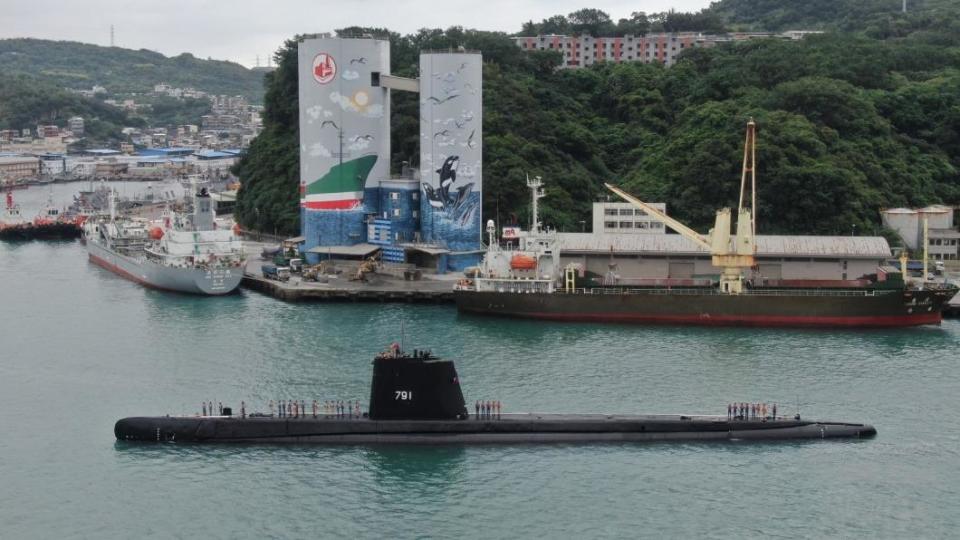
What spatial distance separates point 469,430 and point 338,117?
A: 1101 inches

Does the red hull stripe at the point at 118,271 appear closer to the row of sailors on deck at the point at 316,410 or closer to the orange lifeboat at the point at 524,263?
the orange lifeboat at the point at 524,263

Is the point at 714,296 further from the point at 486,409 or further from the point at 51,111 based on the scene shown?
the point at 51,111

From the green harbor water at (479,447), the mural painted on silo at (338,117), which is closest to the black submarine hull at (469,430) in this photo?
the green harbor water at (479,447)

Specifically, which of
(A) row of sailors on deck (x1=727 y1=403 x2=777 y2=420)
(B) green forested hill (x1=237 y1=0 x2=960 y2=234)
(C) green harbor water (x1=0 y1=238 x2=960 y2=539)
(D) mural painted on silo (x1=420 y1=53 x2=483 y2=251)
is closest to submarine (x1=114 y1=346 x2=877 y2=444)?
(A) row of sailors on deck (x1=727 y1=403 x2=777 y2=420)

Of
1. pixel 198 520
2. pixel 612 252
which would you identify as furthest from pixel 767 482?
pixel 612 252

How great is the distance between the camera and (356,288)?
46.8 metres

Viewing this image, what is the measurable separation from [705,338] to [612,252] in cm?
769

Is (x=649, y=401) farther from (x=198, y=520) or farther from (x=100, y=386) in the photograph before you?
(x=100, y=386)

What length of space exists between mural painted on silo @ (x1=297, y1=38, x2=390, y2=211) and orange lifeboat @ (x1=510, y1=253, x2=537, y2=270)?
38.9 ft

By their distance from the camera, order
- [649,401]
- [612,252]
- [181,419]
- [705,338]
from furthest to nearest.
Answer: [612,252], [705,338], [649,401], [181,419]

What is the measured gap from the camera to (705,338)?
38.8 m

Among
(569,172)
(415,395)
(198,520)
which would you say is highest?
(569,172)

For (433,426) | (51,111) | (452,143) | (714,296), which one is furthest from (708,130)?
(51,111)

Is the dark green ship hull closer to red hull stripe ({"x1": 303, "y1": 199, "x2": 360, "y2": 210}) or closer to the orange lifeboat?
the orange lifeboat
